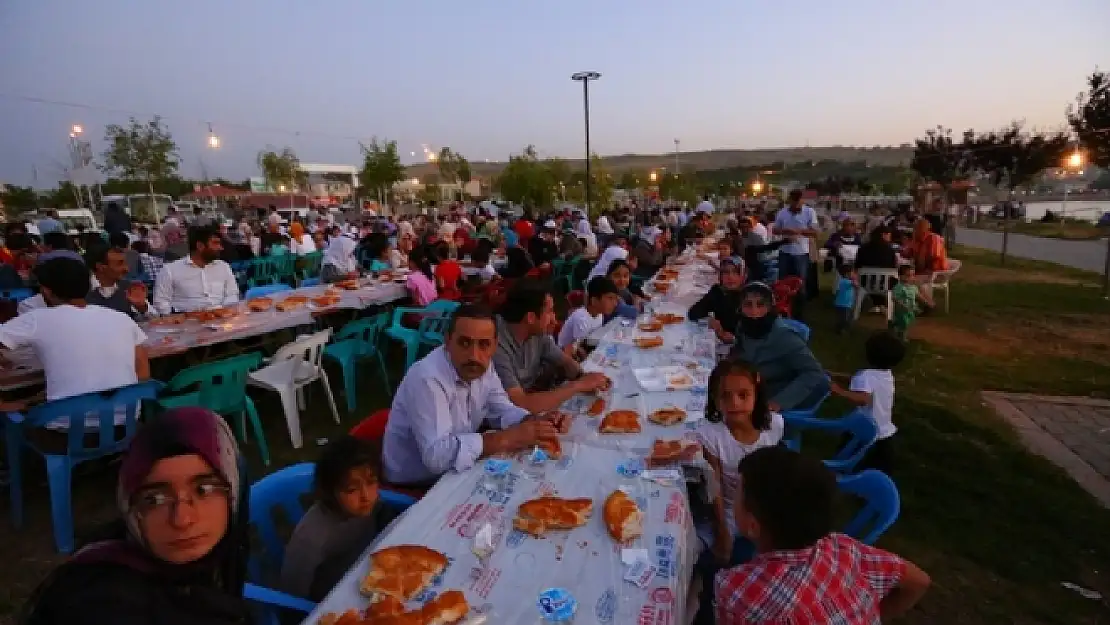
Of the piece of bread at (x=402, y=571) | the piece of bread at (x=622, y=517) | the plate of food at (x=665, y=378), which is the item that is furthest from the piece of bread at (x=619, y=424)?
the piece of bread at (x=402, y=571)

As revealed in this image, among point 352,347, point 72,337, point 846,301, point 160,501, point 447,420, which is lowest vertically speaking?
point 846,301

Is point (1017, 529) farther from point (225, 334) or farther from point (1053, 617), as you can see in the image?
point (225, 334)

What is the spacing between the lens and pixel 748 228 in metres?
11.2

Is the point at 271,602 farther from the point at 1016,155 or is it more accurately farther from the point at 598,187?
the point at 598,187

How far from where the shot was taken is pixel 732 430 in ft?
9.18

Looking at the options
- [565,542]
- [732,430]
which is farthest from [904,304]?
[565,542]

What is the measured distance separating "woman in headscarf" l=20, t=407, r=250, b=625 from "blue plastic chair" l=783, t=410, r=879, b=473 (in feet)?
9.51

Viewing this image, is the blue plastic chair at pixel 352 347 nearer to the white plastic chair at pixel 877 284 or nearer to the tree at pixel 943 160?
the white plastic chair at pixel 877 284

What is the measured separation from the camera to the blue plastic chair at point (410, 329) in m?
5.88

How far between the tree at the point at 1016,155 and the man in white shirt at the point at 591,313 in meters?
18.6

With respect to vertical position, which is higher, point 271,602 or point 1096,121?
point 1096,121

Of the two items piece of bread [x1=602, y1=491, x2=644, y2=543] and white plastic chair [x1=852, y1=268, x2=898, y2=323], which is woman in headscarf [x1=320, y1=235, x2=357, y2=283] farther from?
white plastic chair [x1=852, y1=268, x2=898, y2=323]

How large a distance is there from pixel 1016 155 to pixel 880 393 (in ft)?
70.7

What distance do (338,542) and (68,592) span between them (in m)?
1.17
